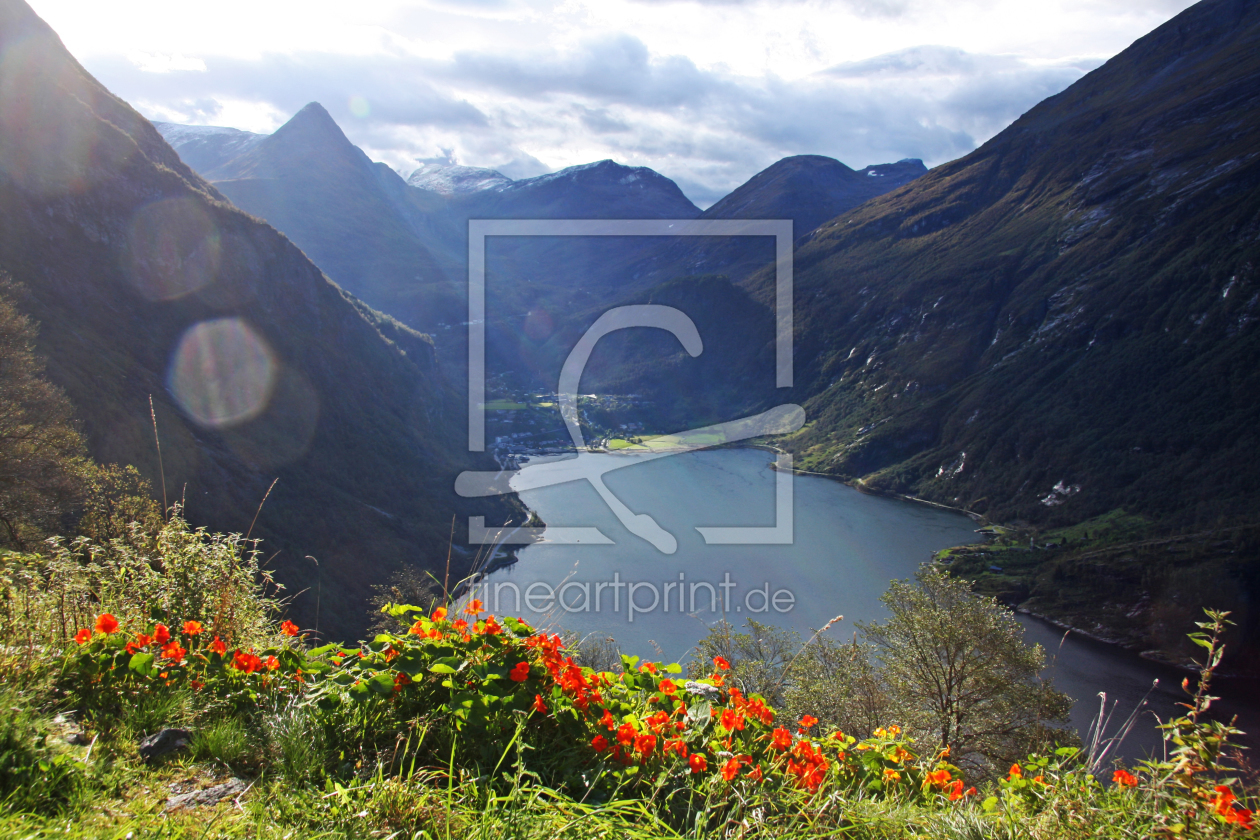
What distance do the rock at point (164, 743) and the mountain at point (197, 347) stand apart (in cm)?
3766

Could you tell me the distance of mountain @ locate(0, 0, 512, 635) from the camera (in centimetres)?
4194

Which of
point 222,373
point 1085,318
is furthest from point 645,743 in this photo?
point 1085,318

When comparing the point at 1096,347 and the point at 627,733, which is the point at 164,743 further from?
the point at 1096,347

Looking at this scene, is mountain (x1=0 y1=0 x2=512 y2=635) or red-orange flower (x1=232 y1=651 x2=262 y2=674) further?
mountain (x1=0 y1=0 x2=512 y2=635)

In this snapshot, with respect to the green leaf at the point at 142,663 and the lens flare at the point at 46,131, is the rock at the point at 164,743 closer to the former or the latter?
the green leaf at the point at 142,663

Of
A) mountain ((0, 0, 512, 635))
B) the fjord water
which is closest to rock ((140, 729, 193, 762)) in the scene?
the fjord water

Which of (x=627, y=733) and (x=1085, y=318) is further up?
(x=1085, y=318)

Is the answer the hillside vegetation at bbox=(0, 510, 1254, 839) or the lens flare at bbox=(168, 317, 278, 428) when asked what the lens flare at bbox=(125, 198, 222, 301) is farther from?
the hillside vegetation at bbox=(0, 510, 1254, 839)

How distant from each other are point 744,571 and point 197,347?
173ft

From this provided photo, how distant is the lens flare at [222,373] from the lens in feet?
173

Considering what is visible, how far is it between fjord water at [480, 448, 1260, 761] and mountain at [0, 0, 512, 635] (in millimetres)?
12585

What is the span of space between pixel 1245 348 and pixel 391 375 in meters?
130

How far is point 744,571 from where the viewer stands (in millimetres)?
60938

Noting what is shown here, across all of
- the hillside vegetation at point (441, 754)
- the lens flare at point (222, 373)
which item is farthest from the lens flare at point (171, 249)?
the hillside vegetation at point (441, 754)
